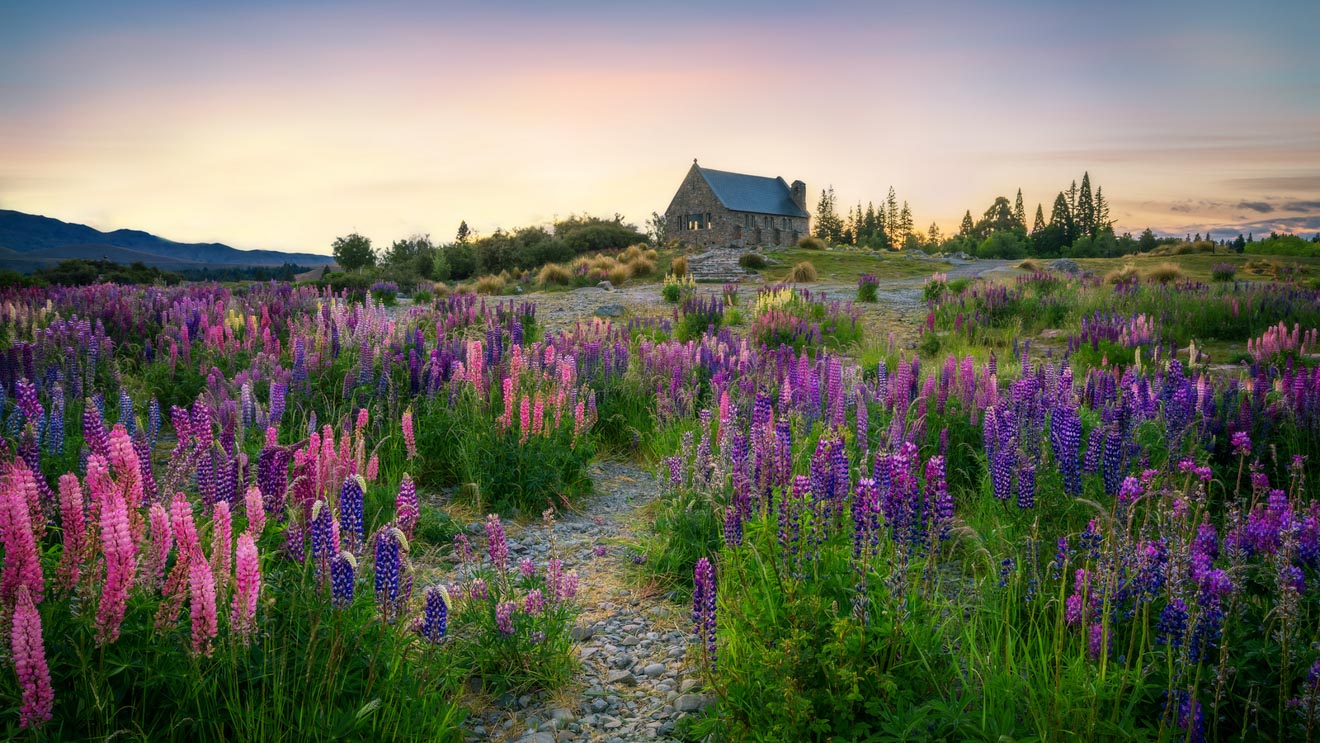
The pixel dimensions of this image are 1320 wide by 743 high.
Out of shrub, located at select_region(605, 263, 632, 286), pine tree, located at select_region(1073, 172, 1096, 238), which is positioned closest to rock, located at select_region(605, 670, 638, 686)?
shrub, located at select_region(605, 263, 632, 286)

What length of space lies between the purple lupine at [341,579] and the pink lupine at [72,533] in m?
0.71

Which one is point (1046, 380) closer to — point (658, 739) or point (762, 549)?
point (762, 549)

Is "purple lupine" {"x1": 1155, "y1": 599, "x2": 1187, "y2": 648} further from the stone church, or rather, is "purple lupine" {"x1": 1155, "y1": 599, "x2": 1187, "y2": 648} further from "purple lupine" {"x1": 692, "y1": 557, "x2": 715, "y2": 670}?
the stone church

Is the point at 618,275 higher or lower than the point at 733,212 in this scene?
lower

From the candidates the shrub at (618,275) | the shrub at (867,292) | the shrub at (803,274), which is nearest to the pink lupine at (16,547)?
the shrub at (867,292)

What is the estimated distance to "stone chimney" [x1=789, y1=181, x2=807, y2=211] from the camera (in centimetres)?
7788

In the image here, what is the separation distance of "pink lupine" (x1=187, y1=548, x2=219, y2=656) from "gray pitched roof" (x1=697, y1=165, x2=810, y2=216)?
68.1 metres

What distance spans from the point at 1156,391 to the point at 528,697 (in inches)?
228

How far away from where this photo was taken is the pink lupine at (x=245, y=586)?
2.14 meters

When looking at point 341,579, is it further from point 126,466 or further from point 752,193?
point 752,193

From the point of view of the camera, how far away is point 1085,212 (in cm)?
9862

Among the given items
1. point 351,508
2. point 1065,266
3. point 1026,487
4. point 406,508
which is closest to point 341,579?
point 351,508

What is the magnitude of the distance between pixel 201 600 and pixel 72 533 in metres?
0.51

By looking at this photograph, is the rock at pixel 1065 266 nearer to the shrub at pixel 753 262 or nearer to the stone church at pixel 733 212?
the shrub at pixel 753 262
